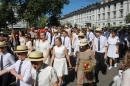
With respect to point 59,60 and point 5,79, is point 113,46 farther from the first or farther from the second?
point 5,79

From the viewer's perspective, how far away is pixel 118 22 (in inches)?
2972

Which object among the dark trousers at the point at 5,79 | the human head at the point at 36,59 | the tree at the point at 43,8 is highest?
the tree at the point at 43,8

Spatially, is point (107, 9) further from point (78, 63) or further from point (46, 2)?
point (78, 63)

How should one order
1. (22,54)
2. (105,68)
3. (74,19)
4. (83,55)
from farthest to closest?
1. (74,19)
2. (105,68)
3. (83,55)
4. (22,54)

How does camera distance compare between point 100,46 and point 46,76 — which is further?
point 100,46

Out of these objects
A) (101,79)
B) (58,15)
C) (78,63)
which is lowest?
(101,79)

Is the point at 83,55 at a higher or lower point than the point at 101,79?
higher

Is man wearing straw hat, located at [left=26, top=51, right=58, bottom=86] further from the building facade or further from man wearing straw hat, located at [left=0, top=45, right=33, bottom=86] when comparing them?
the building facade

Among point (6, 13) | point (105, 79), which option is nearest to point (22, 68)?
point (105, 79)

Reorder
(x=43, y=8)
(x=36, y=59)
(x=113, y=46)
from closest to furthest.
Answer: (x=36, y=59)
(x=113, y=46)
(x=43, y=8)

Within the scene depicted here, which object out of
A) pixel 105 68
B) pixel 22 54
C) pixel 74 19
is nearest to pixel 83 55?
Result: pixel 22 54

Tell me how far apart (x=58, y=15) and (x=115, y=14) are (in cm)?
3777

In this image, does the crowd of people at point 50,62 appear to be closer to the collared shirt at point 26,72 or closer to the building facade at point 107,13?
the collared shirt at point 26,72

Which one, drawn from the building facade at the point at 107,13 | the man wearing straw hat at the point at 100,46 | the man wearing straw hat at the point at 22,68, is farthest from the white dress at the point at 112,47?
the building facade at the point at 107,13
